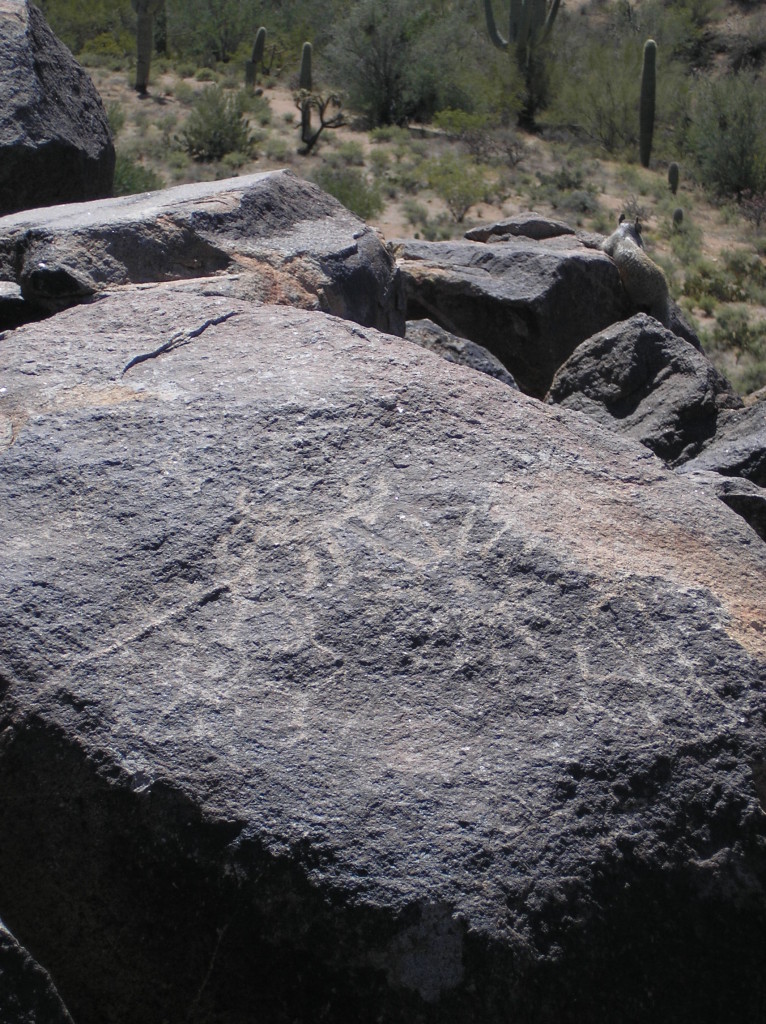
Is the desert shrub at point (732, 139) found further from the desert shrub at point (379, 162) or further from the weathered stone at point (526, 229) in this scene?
the weathered stone at point (526, 229)

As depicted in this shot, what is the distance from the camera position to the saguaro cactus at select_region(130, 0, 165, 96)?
17.6m

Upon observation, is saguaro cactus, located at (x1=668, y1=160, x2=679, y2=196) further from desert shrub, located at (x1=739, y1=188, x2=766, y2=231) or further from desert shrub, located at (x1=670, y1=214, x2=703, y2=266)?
desert shrub, located at (x1=670, y1=214, x2=703, y2=266)

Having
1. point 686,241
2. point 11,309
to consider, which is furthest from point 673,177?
point 11,309

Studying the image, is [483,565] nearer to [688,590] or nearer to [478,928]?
[688,590]

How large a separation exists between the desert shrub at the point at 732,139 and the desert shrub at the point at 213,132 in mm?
7151

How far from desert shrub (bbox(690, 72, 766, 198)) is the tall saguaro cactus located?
3347 mm

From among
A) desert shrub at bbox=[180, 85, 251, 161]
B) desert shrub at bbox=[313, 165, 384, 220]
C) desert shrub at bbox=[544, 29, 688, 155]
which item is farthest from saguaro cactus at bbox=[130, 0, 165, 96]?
desert shrub at bbox=[544, 29, 688, 155]

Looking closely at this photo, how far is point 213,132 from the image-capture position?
15055mm

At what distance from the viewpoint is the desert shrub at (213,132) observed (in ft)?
49.1

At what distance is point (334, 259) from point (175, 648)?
80.0 inches

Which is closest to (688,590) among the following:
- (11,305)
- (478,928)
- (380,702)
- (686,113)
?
(380,702)

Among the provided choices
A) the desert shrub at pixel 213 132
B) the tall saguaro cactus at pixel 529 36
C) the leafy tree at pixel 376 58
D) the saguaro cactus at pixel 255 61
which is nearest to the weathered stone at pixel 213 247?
the desert shrub at pixel 213 132

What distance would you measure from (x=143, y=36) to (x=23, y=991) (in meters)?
19.0

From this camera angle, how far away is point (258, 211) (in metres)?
3.43
